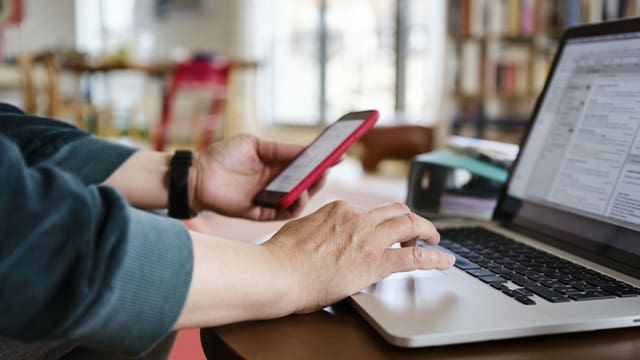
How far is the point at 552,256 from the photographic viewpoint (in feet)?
2.13

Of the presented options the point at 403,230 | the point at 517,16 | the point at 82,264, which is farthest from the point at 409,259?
the point at 517,16

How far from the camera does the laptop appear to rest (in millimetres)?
470

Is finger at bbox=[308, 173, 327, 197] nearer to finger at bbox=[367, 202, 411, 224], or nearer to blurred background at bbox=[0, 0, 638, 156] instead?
finger at bbox=[367, 202, 411, 224]

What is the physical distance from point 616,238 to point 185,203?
0.54m

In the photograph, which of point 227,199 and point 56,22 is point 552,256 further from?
point 56,22

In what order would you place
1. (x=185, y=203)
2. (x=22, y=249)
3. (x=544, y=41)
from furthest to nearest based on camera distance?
(x=544, y=41) → (x=185, y=203) → (x=22, y=249)

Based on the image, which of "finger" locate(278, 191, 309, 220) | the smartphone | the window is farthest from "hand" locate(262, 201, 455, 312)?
the window

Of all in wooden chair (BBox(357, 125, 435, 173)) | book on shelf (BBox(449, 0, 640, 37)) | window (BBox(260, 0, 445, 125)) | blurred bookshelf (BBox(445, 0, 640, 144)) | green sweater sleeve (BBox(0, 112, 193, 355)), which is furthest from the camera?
window (BBox(260, 0, 445, 125))

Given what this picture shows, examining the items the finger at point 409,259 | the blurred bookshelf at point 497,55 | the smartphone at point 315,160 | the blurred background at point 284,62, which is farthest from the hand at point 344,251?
the blurred bookshelf at point 497,55

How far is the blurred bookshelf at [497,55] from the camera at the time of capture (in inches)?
171

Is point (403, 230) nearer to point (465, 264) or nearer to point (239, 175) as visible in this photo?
point (465, 264)

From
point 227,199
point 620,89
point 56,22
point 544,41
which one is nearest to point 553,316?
point 620,89

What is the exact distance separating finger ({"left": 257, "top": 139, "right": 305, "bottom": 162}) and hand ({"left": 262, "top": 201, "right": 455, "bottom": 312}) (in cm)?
41

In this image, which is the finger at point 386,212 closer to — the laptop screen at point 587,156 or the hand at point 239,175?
the laptop screen at point 587,156
